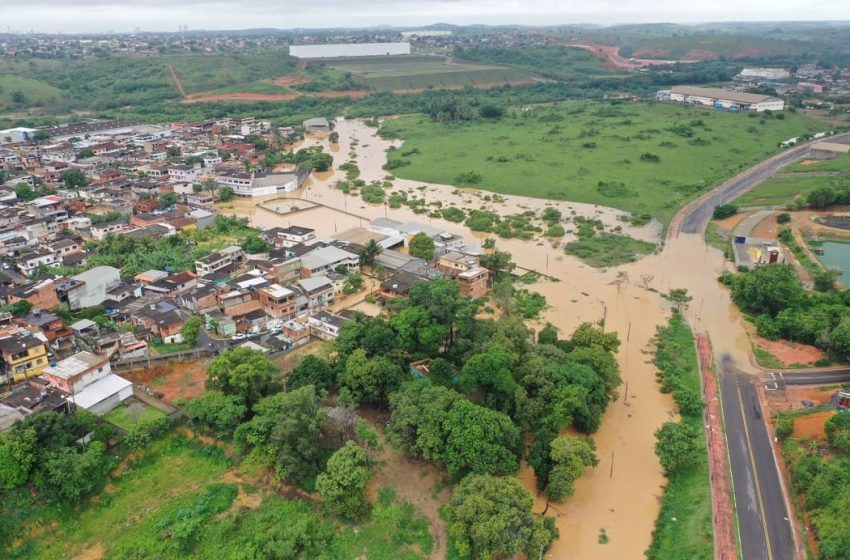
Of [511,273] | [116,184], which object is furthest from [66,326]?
[116,184]

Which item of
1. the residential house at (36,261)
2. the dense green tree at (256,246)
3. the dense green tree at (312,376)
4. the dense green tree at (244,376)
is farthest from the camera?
the dense green tree at (256,246)

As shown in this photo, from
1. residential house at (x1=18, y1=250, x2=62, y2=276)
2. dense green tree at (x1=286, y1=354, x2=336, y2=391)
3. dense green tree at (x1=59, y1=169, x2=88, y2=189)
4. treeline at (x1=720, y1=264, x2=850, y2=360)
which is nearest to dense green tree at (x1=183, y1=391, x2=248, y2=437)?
dense green tree at (x1=286, y1=354, x2=336, y2=391)

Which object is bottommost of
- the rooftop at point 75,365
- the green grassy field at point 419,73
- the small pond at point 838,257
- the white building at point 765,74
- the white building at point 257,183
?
the white building at point 257,183

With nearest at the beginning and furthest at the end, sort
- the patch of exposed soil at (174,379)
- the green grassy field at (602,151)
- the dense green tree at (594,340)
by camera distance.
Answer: the patch of exposed soil at (174,379) < the dense green tree at (594,340) < the green grassy field at (602,151)

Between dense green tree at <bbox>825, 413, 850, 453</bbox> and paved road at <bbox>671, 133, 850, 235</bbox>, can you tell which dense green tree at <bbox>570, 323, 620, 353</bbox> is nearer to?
dense green tree at <bbox>825, 413, 850, 453</bbox>

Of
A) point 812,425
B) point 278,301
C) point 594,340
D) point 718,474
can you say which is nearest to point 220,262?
point 278,301

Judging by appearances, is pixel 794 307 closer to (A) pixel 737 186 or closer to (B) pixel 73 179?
(A) pixel 737 186

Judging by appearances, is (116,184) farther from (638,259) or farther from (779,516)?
(779,516)

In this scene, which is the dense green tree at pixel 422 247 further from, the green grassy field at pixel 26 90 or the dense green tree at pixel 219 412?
the green grassy field at pixel 26 90

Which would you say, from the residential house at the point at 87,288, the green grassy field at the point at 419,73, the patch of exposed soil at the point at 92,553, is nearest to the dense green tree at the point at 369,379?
the patch of exposed soil at the point at 92,553
